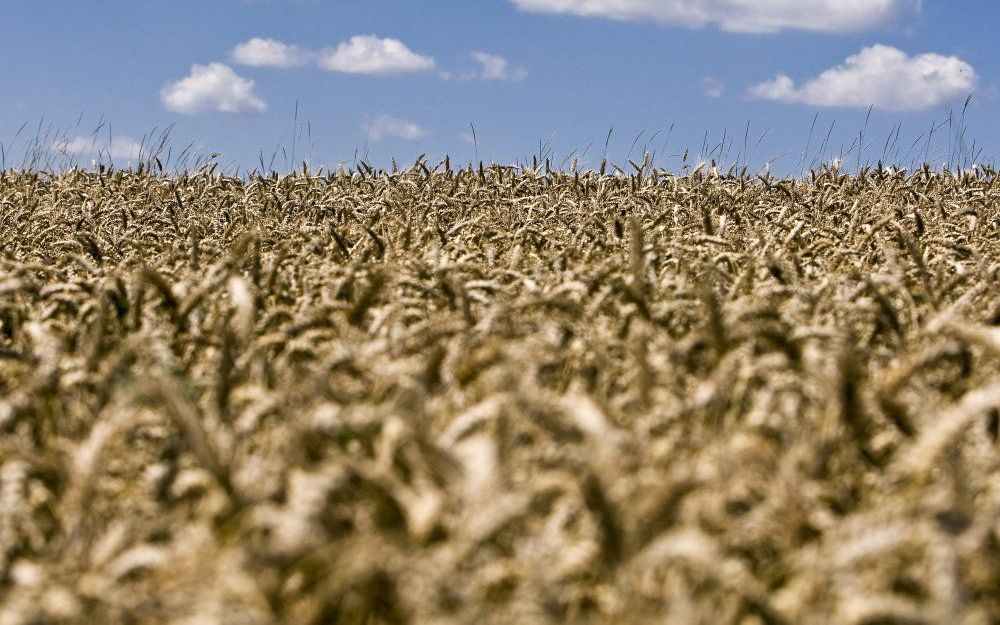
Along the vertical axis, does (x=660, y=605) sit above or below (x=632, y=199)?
below

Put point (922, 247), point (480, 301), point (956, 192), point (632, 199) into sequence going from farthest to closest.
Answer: point (956, 192) → point (632, 199) → point (922, 247) → point (480, 301)

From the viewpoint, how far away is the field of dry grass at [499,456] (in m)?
2.13

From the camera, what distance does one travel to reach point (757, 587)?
96.5 inches

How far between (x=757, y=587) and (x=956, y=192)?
910 centimetres

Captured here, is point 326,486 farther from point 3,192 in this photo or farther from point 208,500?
point 3,192

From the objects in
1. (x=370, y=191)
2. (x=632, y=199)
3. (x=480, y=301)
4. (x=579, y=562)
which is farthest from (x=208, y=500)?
(x=370, y=191)

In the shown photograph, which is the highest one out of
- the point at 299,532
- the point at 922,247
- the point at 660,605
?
the point at 922,247

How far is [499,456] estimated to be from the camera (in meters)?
2.40

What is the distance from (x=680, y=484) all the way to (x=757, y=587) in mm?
459

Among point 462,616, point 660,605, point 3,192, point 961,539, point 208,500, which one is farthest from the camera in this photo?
point 3,192

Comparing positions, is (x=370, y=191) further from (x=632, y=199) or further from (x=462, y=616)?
(x=462, y=616)

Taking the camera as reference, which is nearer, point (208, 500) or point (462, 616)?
point (462, 616)

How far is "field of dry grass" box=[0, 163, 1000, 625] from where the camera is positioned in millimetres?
2127

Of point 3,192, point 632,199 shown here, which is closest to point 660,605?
point 632,199
